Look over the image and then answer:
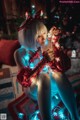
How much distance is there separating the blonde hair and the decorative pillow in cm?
45

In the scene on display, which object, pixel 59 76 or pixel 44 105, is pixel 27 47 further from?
pixel 44 105

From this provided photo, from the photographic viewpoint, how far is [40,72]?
194 cm

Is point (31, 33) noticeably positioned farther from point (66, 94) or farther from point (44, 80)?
point (66, 94)

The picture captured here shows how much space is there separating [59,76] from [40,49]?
351mm

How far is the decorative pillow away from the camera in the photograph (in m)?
2.40

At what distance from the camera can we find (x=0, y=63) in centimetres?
261

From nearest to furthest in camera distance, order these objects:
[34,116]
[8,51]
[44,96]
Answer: [44,96] → [34,116] → [8,51]

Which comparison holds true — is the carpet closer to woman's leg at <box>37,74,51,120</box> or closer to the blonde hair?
woman's leg at <box>37,74,51,120</box>

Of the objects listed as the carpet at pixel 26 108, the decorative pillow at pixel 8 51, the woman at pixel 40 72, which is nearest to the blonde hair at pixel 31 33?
the woman at pixel 40 72

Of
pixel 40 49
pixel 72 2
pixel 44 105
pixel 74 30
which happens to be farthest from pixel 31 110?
pixel 72 2

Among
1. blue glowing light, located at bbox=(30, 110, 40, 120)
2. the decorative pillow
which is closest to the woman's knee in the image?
blue glowing light, located at bbox=(30, 110, 40, 120)

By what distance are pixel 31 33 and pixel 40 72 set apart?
15.6 inches

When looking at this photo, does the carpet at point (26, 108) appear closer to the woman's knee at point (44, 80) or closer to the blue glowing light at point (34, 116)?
the blue glowing light at point (34, 116)

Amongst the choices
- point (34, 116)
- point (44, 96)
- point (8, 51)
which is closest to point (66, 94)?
point (44, 96)
